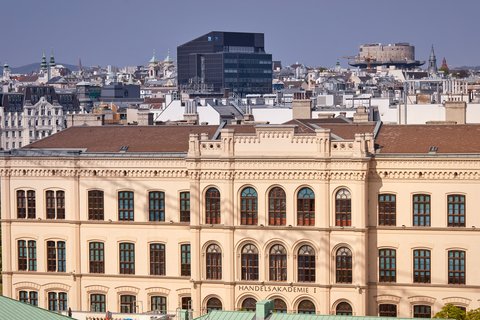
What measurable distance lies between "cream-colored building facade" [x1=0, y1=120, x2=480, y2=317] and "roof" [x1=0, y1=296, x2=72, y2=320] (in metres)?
25.3

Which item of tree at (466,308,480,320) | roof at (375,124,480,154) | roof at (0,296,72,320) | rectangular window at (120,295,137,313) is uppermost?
roof at (375,124,480,154)

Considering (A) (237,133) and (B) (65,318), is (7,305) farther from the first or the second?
(A) (237,133)

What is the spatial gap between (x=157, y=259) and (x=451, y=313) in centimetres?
1805

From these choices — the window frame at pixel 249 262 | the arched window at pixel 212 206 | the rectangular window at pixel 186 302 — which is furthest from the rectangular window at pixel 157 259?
the window frame at pixel 249 262

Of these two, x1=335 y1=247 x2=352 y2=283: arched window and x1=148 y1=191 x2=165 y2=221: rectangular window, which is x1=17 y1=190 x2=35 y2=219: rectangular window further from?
x1=335 y1=247 x2=352 y2=283: arched window

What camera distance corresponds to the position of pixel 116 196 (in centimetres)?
7700

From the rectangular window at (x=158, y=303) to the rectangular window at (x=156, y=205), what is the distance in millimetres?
4421

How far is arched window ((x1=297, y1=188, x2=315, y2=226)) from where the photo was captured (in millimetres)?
72875

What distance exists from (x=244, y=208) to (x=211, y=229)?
213 cm

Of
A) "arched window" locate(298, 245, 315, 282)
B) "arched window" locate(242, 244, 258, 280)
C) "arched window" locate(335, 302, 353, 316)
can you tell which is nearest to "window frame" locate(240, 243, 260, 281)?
"arched window" locate(242, 244, 258, 280)

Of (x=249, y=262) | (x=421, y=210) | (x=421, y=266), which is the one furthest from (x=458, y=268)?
(x=249, y=262)

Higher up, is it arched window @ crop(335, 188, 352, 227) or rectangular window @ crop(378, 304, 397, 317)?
arched window @ crop(335, 188, 352, 227)

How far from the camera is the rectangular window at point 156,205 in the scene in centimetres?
7638

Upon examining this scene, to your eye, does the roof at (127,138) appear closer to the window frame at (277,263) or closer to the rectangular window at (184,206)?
the rectangular window at (184,206)
